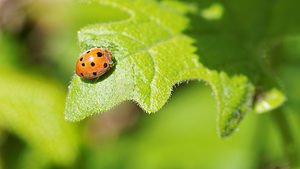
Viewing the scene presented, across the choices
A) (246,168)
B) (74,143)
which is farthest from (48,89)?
(246,168)

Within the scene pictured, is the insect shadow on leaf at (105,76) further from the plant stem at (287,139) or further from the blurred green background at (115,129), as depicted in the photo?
the blurred green background at (115,129)

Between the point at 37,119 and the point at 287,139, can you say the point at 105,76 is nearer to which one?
the point at 287,139

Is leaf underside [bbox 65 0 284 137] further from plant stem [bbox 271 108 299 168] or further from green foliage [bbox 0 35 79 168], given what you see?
green foliage [bbox 0 35 79 168]

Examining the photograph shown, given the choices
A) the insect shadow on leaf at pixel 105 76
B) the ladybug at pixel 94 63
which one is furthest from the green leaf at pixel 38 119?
the insect shadow on leaf at pixel 105 76

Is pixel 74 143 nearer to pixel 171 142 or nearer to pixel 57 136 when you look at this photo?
pixel 57 136

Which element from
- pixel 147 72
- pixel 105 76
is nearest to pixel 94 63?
pixel 105 76

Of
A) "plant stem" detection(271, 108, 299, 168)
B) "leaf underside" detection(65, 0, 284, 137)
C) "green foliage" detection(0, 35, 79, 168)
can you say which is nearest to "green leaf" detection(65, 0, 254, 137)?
"leaf underside" detection(65, 0, 284, 137)

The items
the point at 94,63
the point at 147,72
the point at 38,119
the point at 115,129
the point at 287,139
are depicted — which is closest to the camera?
the point at 147,72
